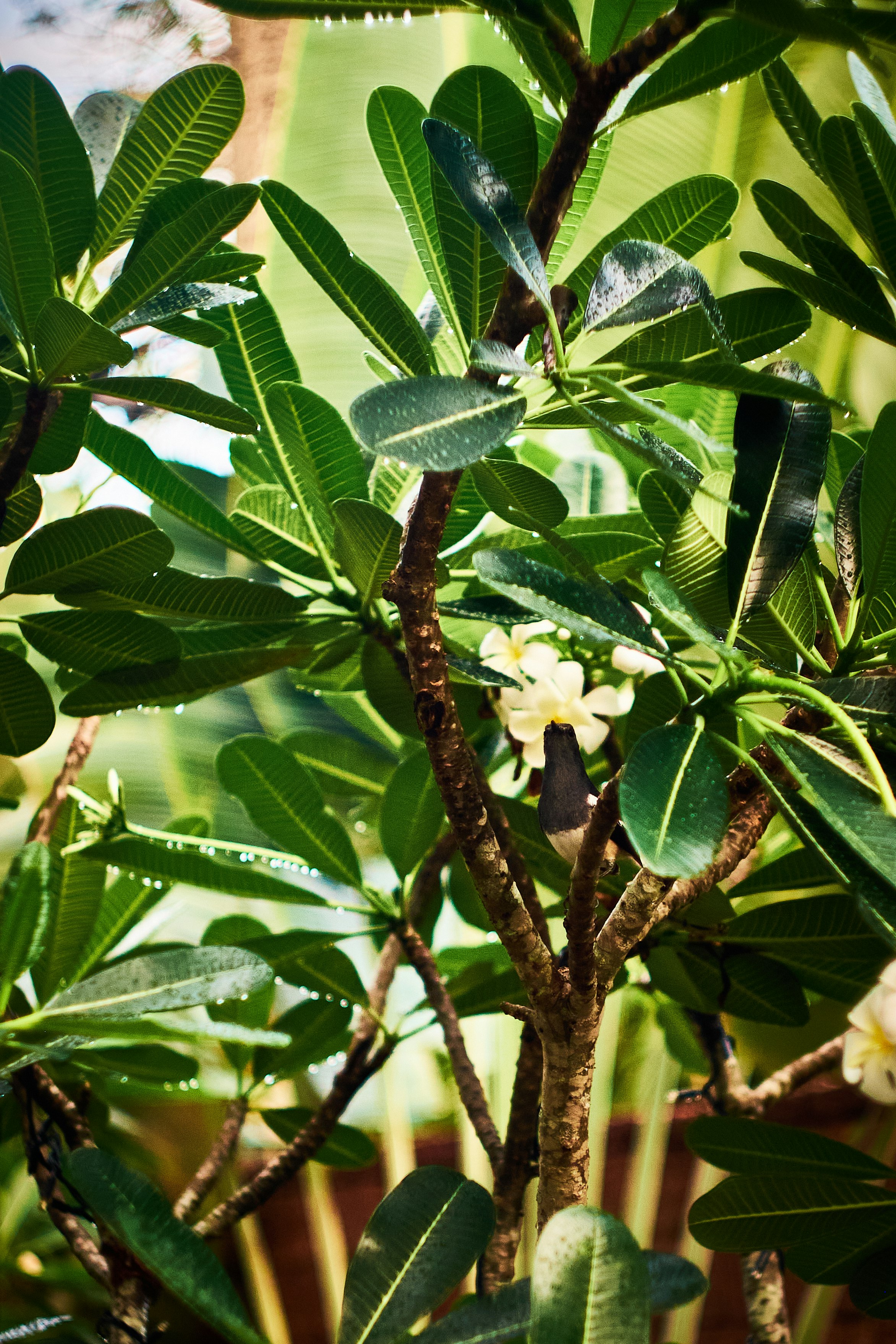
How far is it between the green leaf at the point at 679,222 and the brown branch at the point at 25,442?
27cm

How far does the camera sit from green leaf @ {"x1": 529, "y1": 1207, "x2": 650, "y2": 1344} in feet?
1.11

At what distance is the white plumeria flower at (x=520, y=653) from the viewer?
23.7 inches

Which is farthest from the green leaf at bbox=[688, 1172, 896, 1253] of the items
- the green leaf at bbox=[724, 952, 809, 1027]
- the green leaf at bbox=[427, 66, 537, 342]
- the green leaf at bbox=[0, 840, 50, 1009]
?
the green leaf at bbox=[427, 66, 537, 342]

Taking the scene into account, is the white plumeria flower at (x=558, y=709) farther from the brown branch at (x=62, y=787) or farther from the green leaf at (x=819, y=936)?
the brown branch at (x=62, y=787)

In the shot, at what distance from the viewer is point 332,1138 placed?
31.5 inches

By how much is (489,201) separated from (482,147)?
10 centimetres

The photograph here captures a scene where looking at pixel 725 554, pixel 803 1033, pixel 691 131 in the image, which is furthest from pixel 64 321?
pixel 691 131

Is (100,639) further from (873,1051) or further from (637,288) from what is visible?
(873,1051)

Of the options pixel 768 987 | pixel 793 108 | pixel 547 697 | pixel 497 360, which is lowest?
pixel 768 987

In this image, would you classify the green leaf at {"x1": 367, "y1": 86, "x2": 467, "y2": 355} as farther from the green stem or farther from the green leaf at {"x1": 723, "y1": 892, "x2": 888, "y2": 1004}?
the green leaf at {"x1": 723, "y1": 892, "x2": 888, "y2": 1004}

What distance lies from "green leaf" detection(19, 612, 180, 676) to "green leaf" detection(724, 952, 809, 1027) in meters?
0.42

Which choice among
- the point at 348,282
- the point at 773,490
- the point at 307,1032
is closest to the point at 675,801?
the point at 773,490

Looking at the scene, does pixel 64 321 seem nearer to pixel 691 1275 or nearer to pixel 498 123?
pixel 498 123

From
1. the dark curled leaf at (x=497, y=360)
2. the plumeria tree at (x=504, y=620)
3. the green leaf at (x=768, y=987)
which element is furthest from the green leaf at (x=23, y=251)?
the green leaf at (x=768, y=987)
